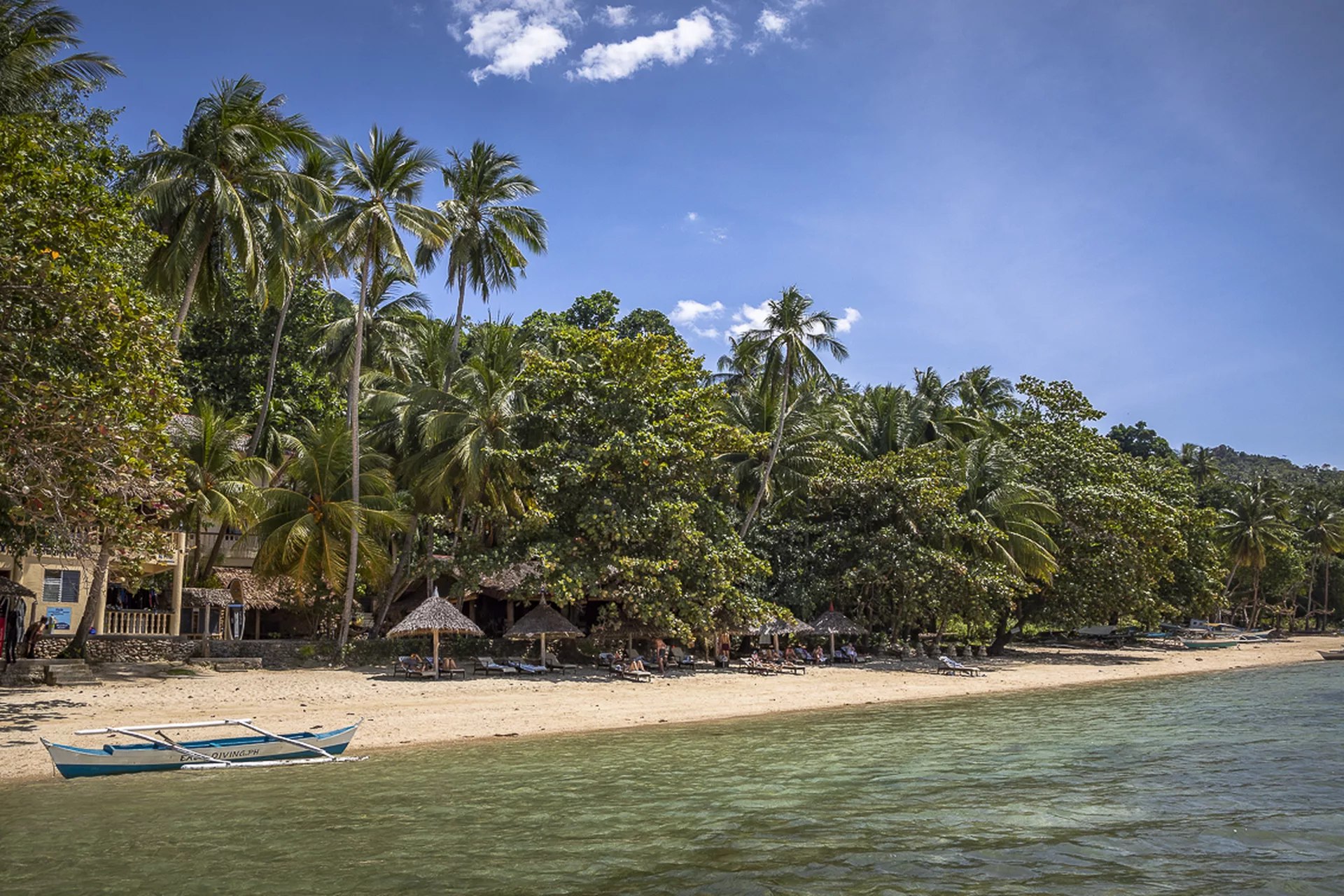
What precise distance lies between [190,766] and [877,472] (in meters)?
23.2

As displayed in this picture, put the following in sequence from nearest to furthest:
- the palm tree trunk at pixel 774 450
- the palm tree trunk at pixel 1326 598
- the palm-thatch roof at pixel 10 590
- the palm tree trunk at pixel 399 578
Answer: the palm-thatch roof at pixel 10 590 → the palm tree trunk at pixel 399 578 → the palm tree trunk at pixel 774 450 → the palm tree trunk at pixel 1326 598

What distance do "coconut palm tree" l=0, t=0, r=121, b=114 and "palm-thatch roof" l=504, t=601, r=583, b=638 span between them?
15.6 m

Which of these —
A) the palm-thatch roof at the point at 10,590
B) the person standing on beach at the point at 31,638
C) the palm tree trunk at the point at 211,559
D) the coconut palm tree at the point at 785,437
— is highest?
the coconut palm tree at the point at 785,437

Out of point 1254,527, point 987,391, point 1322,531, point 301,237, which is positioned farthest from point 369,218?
point 1322,531

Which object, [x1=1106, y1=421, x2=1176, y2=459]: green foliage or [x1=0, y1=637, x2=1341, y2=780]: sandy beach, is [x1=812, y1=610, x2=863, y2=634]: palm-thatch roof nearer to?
[x1=0, y1=637, x2=1341, y2=780]: sandy beach

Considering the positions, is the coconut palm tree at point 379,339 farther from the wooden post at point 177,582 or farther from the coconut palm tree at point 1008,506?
the coconut palm tree at point 1008,506

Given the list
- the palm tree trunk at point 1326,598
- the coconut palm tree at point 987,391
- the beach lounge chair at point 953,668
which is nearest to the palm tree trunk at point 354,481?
the beach lounge chair at point 953,668

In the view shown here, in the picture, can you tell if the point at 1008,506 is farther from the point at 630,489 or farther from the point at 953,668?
the point at 630,489

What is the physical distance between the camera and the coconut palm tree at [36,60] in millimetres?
17688

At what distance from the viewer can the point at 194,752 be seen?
12711 millimetres

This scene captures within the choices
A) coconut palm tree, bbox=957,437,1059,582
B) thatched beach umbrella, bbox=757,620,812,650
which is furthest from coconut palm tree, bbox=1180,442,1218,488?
thatched beach umbrella, bbox=757,620,812,650

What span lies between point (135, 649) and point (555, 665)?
1034cm

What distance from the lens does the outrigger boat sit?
12.2 metres

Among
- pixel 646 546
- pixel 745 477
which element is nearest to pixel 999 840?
pixel 646 546
